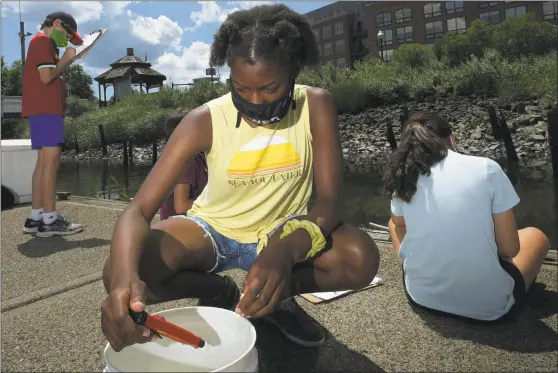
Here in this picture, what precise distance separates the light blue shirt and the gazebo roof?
30.9 meters

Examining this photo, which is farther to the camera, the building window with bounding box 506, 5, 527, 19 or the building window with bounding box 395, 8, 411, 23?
the building window with bounding box 395, 8, 411, 23

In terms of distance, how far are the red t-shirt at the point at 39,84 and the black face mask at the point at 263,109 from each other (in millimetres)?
2516

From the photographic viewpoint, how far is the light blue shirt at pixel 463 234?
171cm

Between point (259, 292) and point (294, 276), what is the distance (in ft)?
1.05

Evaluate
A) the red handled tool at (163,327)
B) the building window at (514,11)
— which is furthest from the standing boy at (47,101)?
the building window at (514,11)

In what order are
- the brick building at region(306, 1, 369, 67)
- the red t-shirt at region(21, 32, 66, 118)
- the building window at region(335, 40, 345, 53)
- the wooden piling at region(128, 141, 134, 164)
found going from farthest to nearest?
1. the building window at region(335, 40, 345, 53)
2. the brick building at region(306, 1, 369, 67)
3. the wooden piling at region(128, 141, 134, 164)
4. the red t-shirt at region(21, 32, 66, 118)

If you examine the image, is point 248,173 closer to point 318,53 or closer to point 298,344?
point 318,53

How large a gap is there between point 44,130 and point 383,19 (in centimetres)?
4636

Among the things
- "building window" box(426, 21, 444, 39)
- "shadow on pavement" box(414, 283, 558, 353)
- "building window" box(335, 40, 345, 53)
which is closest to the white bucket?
"shadow on pavement" box(414, 283, 558, 353)

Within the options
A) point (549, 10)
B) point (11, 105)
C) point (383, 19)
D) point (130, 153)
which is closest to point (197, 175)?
point (11, 105)

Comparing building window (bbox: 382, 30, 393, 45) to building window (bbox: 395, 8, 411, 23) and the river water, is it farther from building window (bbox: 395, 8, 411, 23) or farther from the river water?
the river water

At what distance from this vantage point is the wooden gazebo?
1225 inches

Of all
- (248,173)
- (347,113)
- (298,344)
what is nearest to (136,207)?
(248,173)

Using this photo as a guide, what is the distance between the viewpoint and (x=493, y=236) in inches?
68.8
